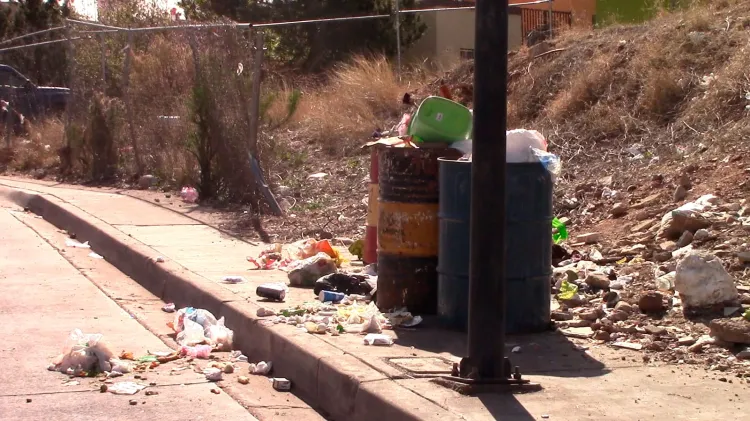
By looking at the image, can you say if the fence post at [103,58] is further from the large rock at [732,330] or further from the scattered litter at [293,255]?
the large rock at [732,330]

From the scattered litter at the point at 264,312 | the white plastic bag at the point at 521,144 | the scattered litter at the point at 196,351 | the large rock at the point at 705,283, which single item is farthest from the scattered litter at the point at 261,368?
the large rock at the point at 705,283

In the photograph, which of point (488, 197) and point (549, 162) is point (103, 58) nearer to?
point (549, 162)

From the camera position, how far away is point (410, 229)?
6500mm

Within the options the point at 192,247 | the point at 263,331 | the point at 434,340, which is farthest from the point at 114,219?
the point at 434,340

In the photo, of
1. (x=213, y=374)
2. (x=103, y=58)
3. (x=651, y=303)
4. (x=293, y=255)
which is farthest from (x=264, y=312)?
(x=103, y=58)

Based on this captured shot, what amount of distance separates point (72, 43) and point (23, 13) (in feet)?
45.3

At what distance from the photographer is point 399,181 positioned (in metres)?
6.55

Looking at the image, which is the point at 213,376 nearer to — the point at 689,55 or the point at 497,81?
the point at 497,81

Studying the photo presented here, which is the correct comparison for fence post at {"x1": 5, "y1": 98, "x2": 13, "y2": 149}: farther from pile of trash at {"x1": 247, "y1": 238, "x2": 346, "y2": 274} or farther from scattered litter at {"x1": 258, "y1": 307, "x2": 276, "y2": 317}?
scattered litter at {"x1": 258, "y1": 307, "x2": 276, "y2": 317}

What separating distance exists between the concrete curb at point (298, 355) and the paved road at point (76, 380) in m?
0.14

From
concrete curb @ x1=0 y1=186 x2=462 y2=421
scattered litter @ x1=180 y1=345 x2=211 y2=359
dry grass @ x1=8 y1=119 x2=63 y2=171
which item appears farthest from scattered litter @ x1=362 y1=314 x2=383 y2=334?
dry grass @ x1=8 y1=119 x2=63 y2=171

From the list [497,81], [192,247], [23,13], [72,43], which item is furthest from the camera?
[23,13]

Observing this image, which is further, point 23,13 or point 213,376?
point 23,13

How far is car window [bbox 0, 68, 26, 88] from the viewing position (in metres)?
21.8
